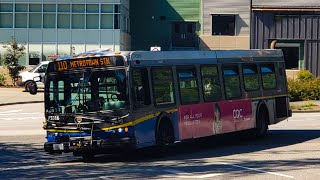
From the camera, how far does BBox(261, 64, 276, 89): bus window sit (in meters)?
22.5

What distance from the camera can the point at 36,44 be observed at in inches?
2376

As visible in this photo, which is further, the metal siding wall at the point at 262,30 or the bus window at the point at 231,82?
the metal siding wall at the point at 262,30

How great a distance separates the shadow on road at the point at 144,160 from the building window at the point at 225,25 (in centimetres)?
4428

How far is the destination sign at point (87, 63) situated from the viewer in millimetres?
16719

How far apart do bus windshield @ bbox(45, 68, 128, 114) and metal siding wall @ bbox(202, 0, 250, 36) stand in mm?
50563

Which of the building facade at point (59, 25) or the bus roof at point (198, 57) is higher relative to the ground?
the building facade at point (59, 25)

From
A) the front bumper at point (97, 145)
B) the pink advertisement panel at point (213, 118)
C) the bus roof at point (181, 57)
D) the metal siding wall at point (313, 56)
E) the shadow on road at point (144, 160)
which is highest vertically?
the metal siding wall at point (313, 56)

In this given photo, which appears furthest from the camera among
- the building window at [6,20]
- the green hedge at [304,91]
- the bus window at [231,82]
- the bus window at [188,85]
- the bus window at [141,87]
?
the building window at [6,20]

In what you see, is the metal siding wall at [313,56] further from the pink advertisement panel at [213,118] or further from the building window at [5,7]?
the pink advertisement panel at [213,118]

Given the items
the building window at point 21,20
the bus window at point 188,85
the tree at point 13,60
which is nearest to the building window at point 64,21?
the building window at point 21,20

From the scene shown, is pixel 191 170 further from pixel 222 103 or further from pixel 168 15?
pixel 168 15

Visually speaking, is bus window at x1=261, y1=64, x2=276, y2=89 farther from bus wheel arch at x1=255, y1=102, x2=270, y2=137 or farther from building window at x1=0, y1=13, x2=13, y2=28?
building window at x1=0, y1=13, x2=13, y2=28

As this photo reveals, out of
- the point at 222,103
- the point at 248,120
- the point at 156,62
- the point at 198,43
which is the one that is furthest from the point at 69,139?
the point at 198,43

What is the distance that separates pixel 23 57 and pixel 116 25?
8138 millimetres
